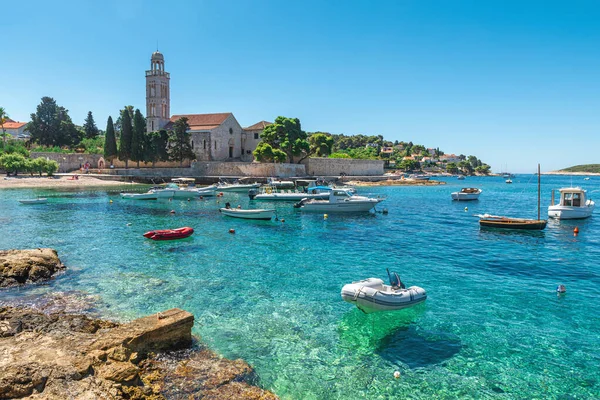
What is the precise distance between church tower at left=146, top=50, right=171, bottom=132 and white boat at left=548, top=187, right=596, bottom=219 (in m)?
73.4

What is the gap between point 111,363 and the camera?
7371 millimetres

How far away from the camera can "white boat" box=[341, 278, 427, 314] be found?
10.5 metres

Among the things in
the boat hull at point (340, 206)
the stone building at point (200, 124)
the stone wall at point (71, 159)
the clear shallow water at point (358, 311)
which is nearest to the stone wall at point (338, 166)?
the stone building at point (200, 124)

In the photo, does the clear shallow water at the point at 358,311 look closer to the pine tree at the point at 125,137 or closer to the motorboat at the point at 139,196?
the motorboat at the point at 139,196

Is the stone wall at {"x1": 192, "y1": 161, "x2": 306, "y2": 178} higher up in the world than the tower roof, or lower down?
lower down

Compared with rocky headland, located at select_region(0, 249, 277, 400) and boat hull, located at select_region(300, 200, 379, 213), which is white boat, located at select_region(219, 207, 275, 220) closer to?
boat hull, located at select_region(300, 200, 379, 213)

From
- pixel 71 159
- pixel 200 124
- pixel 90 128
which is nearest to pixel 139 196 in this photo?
pixel 200 124

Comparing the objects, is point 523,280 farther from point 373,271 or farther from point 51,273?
point 51,273

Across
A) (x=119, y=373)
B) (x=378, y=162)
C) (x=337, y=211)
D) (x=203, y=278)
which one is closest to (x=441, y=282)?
(x=203, y=278)

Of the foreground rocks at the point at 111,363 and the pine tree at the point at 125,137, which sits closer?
the foreground rocks at the point at 111,363

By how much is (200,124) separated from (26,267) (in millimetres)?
69307

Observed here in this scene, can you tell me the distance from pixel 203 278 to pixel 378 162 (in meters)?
87.1

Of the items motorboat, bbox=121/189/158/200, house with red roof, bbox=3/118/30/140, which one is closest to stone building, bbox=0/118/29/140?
house with red roof, bbox=3/118/30/140

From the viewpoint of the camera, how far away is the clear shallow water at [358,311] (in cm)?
842
